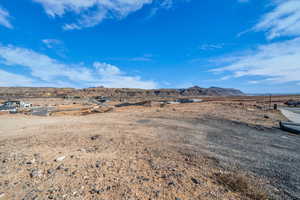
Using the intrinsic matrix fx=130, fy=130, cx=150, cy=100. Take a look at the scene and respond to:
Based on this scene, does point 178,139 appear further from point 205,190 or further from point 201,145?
point 205,190

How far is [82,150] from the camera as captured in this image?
574 cm

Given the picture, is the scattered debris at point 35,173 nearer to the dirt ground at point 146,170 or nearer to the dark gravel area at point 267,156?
the dirt ground at point 146,170

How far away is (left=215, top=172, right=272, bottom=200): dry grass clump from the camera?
327 cm

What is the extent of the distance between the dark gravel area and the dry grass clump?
1.22 ft

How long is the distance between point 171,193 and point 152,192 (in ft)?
1.55

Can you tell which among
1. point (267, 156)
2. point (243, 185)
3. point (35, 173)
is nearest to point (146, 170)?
point (243, 185)

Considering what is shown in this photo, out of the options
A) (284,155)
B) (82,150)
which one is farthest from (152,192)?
(284,155)

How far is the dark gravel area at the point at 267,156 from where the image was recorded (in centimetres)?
390

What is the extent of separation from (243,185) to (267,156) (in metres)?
3.16

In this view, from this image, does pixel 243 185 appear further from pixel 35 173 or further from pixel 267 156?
pixel 35 173

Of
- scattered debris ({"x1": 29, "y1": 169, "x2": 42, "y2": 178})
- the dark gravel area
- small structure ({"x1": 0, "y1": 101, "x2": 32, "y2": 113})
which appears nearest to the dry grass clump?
the dark gravel area

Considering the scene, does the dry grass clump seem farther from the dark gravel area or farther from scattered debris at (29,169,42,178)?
scattered debris at (29,169,42,178)

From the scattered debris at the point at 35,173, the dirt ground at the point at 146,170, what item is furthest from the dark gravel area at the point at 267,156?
the scattered debris at the point at 35,173

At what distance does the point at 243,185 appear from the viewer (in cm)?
357
